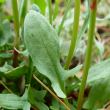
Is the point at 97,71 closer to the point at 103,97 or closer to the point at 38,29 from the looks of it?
the point at 103,97

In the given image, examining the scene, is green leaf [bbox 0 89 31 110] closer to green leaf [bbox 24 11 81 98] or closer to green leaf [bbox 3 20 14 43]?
green leaf [bbox 24 11 81 98]

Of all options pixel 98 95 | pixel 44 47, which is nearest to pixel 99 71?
pixel 98 95

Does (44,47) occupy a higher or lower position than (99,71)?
higher

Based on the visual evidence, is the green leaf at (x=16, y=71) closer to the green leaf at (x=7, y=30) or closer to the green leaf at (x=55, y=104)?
the green leaf at (x=55, y=104)

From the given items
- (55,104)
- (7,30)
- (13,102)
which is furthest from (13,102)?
(7,30)

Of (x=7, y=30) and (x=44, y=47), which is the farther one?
(x=7, y=30)

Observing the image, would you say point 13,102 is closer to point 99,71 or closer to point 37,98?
point 37,98
